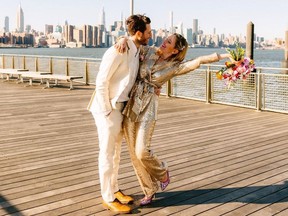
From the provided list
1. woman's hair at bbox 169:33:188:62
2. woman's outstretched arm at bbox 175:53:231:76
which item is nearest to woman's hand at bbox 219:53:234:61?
woman's outstretched arm at bbox 175:53:231:76

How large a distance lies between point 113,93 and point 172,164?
6.17 ft

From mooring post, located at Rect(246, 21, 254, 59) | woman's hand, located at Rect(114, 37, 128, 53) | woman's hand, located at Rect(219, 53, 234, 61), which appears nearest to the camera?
woman's hand, located at Rect(114, 37, 128, 53)

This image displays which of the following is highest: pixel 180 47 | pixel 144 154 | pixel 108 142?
pixel 180 47

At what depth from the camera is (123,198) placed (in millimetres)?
3938

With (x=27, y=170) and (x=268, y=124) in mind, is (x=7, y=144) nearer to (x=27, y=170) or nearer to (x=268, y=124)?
(x=27, y=170)

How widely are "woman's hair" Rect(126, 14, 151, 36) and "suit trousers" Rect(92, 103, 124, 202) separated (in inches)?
25.7

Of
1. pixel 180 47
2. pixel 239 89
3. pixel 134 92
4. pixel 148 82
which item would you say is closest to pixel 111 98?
pixel 134 92

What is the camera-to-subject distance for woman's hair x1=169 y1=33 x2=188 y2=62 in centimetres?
358

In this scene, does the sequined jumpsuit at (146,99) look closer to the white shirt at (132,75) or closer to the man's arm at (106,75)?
the white shirt at (132,75)

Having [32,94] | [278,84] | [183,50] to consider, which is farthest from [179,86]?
[183,50]

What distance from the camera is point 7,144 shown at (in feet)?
20.4

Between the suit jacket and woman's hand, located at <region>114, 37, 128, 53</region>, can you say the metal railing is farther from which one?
woman's hand, located at <region>114, 37, 128, 53</region>

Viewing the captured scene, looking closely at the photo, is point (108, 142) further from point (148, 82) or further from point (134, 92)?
point (148, 82)

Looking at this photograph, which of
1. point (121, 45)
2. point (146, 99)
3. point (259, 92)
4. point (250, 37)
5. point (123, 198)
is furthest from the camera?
point (250, 37)
